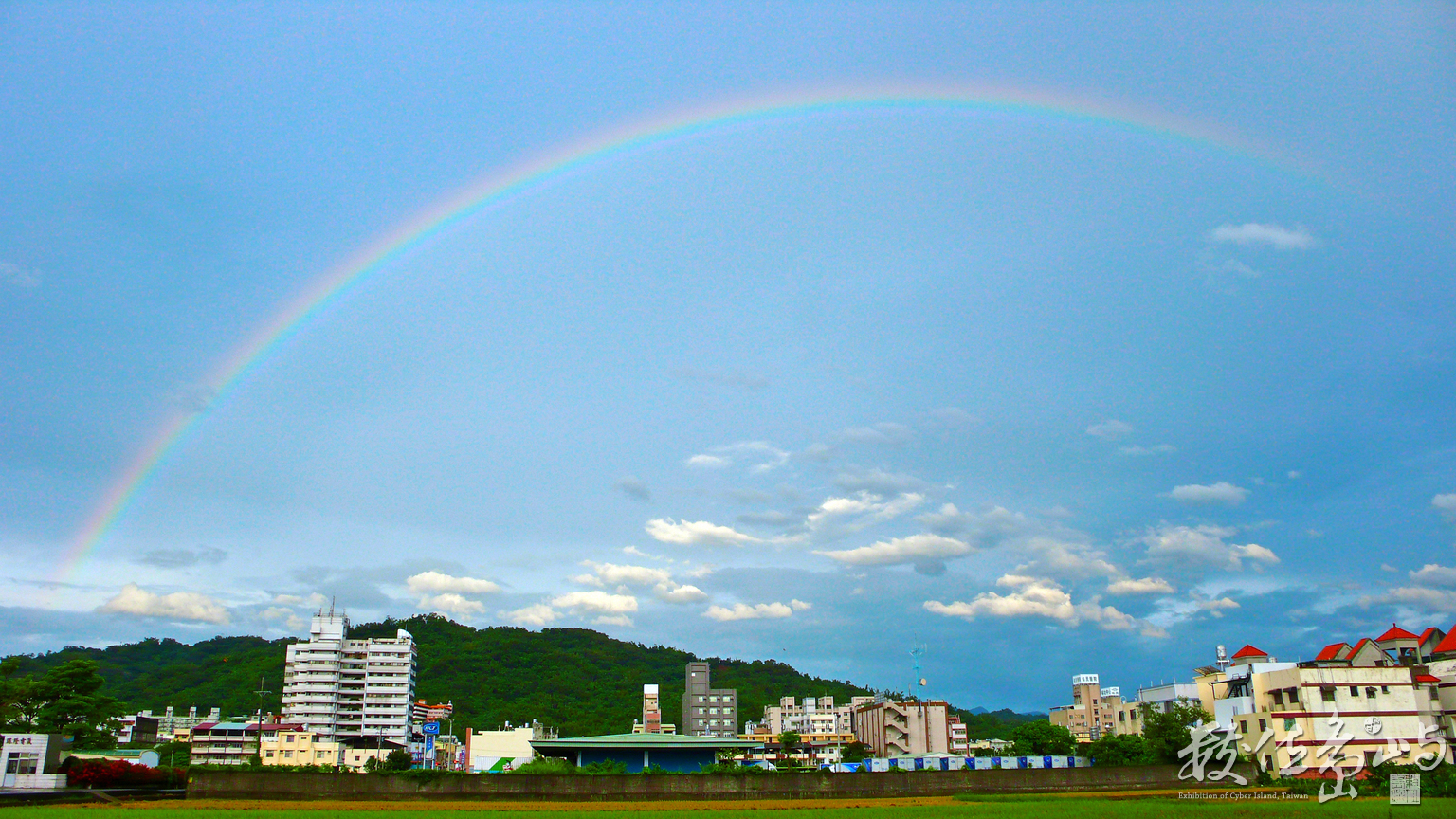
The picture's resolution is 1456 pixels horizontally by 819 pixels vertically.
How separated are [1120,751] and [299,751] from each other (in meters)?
70.3

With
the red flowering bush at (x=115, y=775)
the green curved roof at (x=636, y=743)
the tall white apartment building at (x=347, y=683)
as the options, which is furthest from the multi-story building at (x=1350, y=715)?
the tall white apartment building at (x=347, y=683)

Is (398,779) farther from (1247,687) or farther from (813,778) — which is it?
(1247,687)

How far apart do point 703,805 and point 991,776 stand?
14535mm

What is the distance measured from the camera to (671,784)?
→ 40406 millimetres

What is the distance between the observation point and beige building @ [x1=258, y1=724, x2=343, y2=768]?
84.2m

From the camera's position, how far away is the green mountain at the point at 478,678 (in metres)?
138

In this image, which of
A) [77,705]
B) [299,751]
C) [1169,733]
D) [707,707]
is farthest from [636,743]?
[707,707]

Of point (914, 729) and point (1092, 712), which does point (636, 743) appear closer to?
point (914, 729)

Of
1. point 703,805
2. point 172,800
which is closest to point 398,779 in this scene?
point 172,800

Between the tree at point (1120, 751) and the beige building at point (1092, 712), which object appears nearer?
the tree at point (1120, 751)

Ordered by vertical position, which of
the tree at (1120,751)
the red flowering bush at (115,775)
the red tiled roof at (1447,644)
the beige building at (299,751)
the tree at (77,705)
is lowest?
the beige building at (299,751)

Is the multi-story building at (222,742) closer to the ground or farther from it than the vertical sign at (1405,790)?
closer to the ground

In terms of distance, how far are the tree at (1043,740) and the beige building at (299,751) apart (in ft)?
210

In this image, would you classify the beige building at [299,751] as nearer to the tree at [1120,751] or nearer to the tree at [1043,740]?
the tree at [1043,740]
